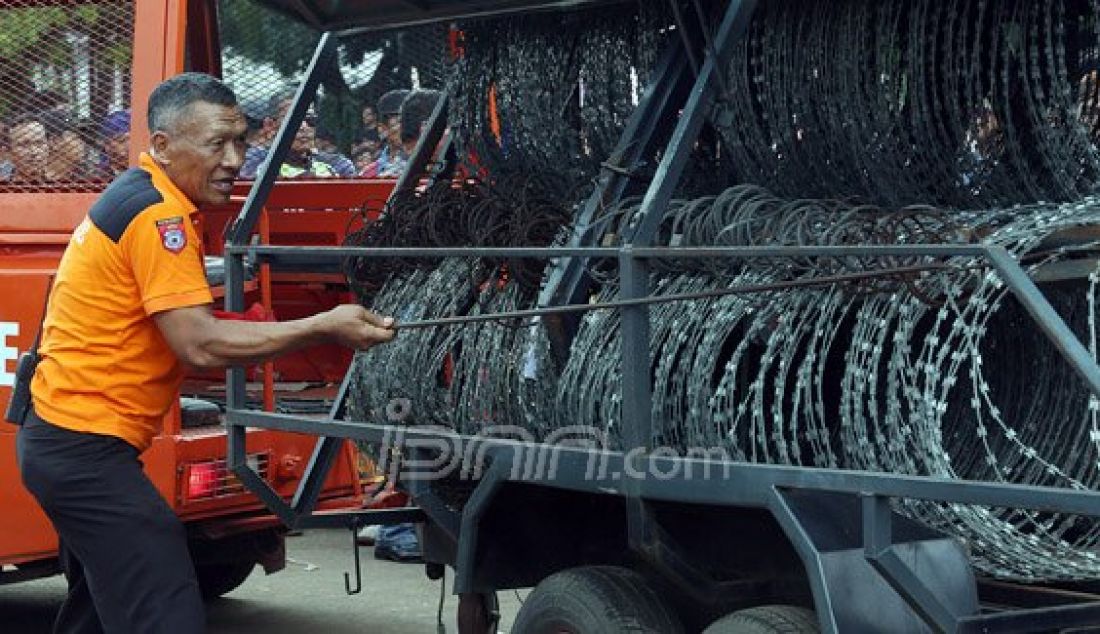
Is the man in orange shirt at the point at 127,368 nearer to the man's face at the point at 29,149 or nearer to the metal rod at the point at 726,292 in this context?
the metal rod at the point at 726,292

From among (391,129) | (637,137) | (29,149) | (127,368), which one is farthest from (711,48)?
(29,149)

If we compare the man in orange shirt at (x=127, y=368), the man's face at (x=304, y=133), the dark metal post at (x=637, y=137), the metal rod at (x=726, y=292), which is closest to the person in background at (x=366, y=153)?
the man's face at (x=304, y=133)

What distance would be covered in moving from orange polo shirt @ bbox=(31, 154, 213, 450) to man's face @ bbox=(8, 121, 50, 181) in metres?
2.37

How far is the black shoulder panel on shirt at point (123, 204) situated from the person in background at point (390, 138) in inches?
102

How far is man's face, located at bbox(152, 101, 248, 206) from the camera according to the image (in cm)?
482

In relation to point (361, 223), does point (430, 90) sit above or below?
above

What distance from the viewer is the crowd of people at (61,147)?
682 cm

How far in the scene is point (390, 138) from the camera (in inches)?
290

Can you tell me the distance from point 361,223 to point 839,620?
3.47m

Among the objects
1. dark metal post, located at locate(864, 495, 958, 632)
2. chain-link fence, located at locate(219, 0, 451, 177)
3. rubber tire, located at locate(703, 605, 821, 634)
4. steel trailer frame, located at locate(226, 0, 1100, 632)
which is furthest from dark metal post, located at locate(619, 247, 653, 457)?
chain-link fence, located at locate(219, 0, 451, 177)

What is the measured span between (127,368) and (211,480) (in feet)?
7.09

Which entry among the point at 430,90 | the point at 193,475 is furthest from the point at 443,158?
the point at 193,475

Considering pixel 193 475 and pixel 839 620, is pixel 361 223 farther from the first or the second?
pixel 839 620

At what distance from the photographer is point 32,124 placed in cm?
705
